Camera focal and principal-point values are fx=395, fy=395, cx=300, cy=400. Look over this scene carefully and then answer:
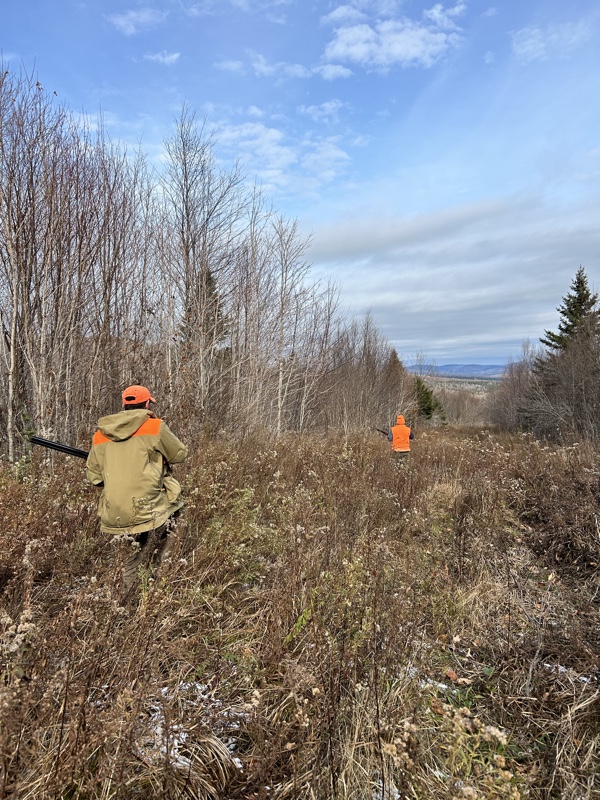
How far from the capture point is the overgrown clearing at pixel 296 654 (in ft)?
5.55

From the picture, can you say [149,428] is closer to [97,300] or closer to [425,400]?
[97,300]

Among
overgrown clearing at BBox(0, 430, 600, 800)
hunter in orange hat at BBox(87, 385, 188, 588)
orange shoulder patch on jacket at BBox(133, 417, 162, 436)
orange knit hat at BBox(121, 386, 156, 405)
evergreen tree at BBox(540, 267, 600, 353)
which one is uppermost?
evergreen tree at BBox(540, 267, 600, 353)

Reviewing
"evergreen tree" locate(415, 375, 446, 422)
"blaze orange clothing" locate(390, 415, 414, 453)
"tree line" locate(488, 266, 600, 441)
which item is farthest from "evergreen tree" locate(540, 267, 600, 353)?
"blaze orange clothing" locate(390, 415, 414, 453)

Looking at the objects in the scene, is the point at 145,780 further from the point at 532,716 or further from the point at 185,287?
the point at 185,287

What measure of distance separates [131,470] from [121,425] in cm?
36

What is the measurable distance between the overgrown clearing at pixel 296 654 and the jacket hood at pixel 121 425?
92 centimetres

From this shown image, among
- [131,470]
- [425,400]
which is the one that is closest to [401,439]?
[131,470]

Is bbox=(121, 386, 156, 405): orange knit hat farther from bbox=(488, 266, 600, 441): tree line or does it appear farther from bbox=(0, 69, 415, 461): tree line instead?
bbox=(488, 266, 600, 441): tree line

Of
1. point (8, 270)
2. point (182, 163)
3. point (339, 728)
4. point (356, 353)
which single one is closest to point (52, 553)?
point (339, 728)

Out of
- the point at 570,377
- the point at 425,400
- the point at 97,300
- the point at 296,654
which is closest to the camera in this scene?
the point at 296,654

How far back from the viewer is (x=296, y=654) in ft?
8.77

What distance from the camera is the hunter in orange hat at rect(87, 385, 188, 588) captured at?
3090mm

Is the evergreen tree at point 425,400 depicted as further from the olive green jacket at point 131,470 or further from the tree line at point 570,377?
the olive green jacket at point 131,470

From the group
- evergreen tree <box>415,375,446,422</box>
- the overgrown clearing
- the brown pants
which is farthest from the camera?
A: evergreen tree <box>415,375,446,422</box>
